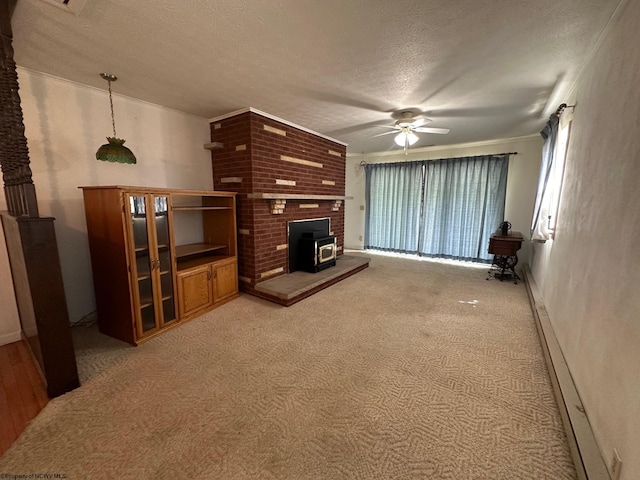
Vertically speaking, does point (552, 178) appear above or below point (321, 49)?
below

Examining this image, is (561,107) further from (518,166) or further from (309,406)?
(309,406)

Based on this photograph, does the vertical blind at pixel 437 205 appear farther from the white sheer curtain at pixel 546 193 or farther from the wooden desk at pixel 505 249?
the white sheer curtain at pixel 546 193

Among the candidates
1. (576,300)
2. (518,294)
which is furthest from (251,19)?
(518,294)

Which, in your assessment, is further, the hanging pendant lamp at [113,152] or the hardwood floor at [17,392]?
the hanging pendant lamp at [113,152]

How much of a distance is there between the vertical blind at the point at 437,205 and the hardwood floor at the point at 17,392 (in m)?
5.82

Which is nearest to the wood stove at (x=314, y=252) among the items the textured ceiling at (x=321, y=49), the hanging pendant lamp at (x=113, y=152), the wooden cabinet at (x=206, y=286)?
the wooden cabinet at (x=206, y=286)

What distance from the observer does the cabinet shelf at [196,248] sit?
→ 9.78ft

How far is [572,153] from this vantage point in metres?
2.42

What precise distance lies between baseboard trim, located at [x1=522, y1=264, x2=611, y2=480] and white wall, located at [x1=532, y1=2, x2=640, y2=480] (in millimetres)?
44

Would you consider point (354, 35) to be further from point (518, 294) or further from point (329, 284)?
point (518, 294)

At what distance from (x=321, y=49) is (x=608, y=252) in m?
2.30

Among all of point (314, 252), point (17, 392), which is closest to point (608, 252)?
point (314, 252)

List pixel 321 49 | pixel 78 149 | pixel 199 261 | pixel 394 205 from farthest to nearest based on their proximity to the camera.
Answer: pixel 394 205 < pixel 199 261 < pixel 78 149 < pixel 321 49

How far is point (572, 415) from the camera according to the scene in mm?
1482
